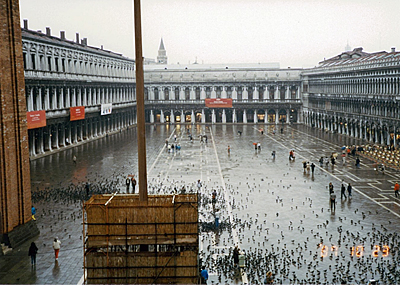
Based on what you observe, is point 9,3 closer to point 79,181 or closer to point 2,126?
point 2,126

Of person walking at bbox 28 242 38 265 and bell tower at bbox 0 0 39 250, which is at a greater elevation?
bell tower at bbox 0 0 39 250

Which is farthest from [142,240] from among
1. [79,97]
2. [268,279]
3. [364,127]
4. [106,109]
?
[106,109]

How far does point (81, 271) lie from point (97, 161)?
3550 centimetres

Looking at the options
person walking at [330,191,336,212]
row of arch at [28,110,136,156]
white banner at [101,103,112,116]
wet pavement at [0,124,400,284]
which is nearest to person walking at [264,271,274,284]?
wet pavement at [0,124,400,284]

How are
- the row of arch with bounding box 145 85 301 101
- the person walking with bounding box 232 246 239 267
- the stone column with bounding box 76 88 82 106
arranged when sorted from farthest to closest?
1. the row of arch with bounding box 145 85 301 101
2. the stone column with bounding box 76 88 82 106
3. the person walking with bounding box 232 246 239 267

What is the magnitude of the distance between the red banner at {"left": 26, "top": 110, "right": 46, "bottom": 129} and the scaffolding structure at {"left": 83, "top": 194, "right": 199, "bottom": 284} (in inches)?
1671

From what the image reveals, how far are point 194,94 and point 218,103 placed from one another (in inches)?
302

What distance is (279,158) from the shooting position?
60.3 m

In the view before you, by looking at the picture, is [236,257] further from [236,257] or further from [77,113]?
[77,113]

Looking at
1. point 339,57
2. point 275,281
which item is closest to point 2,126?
point 275,281

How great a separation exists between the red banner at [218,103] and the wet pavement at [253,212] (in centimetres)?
5390

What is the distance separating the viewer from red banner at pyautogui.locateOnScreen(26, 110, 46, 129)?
55.6 metres

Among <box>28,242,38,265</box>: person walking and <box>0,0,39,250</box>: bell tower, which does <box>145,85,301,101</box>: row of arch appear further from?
<box>28,242,38,265</box>: person walking

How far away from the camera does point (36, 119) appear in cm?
5722
